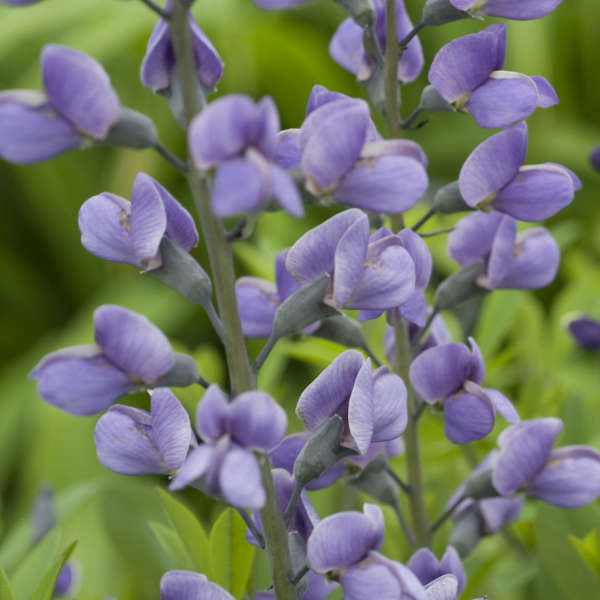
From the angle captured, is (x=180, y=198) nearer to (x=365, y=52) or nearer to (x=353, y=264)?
(x=365, y=52)

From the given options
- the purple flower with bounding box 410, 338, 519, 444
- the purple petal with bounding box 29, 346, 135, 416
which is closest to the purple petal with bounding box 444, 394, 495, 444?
the purple flower with bounding box 410, 338, 519, 444

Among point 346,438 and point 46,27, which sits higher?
point 346,438

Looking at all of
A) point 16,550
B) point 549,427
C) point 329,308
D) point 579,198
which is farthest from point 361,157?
point 579,198

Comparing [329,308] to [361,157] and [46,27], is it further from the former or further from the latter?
[46,27]

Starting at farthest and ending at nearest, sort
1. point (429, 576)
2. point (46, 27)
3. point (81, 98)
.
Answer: point (46, 27)
point (429, 576)
point (81, 98)

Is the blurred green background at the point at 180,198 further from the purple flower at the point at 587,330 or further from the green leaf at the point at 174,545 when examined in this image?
the green leaf at the point at 174,545

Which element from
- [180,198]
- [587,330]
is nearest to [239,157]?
[587,330]
